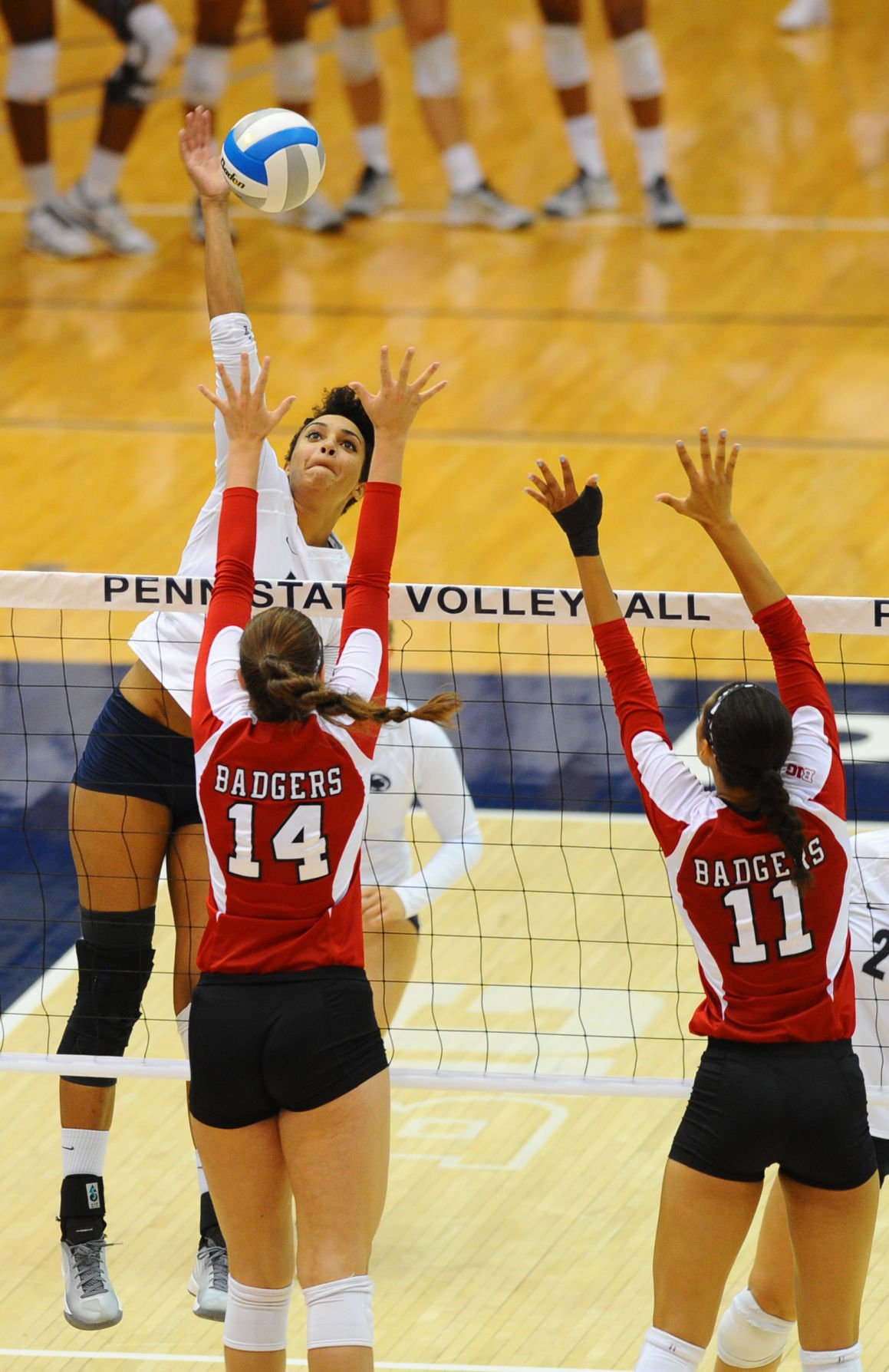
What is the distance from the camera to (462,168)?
1175 cm

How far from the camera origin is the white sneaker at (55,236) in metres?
11.6

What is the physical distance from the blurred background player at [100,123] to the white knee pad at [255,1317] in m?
8.96

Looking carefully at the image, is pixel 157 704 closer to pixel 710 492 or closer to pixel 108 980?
pixel 108 980

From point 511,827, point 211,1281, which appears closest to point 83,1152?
point 211,1281

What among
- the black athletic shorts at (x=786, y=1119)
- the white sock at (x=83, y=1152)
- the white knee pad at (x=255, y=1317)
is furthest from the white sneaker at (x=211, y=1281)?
the black athletic shorts at (x=786, y=1119)

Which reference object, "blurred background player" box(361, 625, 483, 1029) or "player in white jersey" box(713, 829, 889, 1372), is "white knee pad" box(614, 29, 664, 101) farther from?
"player in white jersey" box(713, 829, 889, 1372)

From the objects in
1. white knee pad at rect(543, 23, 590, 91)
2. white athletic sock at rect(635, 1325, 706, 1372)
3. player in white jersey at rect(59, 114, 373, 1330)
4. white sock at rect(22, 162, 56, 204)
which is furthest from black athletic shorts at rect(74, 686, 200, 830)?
white knee pad at rect(543, 23, 590, 91)

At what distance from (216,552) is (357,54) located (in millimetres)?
8282

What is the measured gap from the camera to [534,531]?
9281 millimetres

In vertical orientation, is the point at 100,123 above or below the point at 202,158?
above

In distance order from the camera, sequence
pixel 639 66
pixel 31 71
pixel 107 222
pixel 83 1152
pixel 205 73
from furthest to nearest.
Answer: pixel 107 222 → pixel 205 73 → pixel 639 66 → pixel 31 71 → pixel 83 1152

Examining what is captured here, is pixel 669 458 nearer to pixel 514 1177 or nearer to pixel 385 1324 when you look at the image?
pixel 514 1177

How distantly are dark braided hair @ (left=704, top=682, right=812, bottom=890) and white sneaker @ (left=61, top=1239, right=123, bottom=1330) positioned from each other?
1963 mm

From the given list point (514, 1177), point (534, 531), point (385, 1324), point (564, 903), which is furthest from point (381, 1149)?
point (534, 531)
